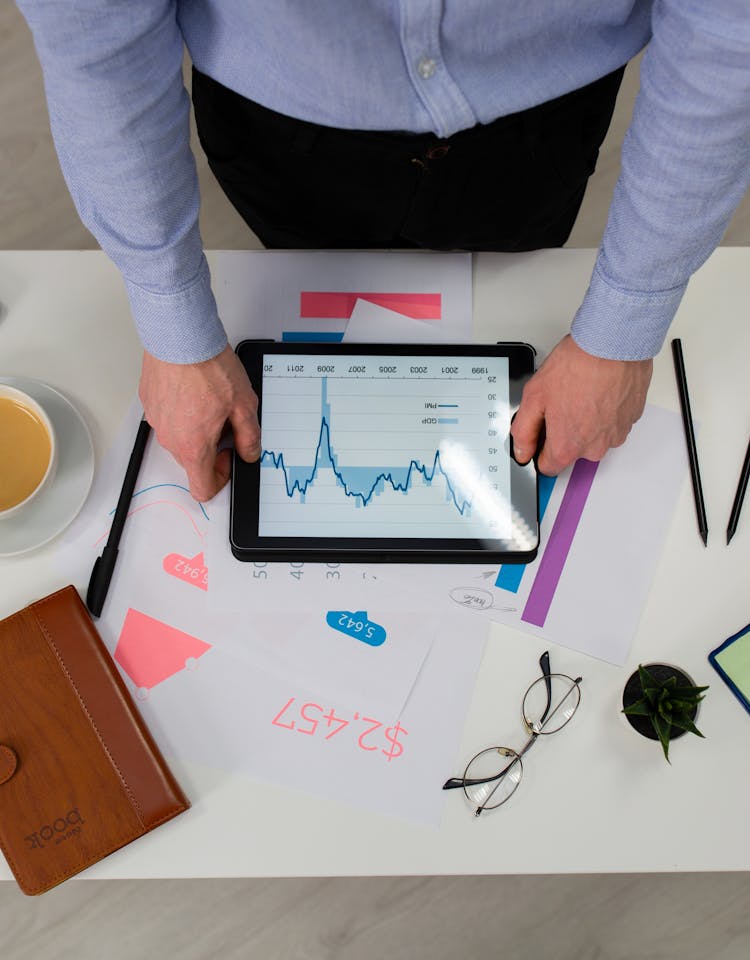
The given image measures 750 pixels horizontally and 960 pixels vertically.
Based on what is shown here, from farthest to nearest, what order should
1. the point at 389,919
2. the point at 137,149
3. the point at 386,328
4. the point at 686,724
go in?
the point at 389,919 → the point at 386,328 → the point at 686,724 → the point at 137,149

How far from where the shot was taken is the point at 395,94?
0.63m

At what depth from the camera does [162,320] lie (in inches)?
26.5

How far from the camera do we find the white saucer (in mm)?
757

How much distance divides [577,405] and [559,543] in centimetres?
14

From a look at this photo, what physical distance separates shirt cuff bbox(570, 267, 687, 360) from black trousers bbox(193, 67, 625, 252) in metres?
0.19

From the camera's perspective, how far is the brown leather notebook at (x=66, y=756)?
0.69 m

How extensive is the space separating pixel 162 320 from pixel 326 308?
0.70 feet

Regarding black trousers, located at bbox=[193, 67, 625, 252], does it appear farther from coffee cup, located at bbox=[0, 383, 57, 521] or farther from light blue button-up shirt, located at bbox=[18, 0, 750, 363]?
coffee cup, located at bbox=[0, 383, 57, 521]

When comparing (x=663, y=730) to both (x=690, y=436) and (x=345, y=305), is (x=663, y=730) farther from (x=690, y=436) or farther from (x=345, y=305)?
(x=345, y=305)

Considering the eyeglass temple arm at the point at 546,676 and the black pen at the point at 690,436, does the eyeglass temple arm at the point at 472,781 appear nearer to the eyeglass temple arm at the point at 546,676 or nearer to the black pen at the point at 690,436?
the eyeglass temple arm at the point at 546,676

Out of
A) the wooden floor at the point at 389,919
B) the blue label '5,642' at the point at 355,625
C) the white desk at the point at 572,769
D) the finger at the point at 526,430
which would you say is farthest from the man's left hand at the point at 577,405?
the wooden floor at the point at 389,919

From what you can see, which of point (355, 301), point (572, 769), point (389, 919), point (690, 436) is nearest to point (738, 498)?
point (690, 436)

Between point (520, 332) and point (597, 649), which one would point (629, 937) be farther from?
point (520, 332)

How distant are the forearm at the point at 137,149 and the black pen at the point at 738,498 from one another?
1.71 feet
